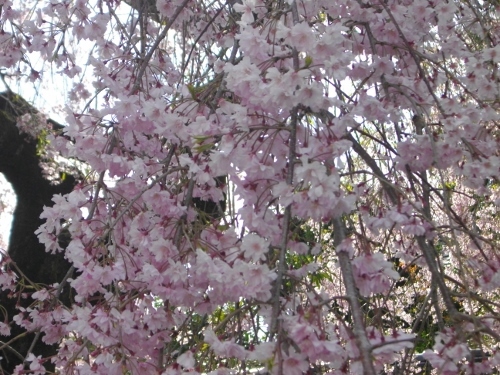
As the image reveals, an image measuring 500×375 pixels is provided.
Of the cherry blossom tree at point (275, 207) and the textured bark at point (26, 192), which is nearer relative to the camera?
the cherry blossom tree at point (275, 207)

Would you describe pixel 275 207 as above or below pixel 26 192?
below

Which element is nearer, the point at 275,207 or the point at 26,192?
the point at 275,207

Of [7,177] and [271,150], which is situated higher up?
[7,177]

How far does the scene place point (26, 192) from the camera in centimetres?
347

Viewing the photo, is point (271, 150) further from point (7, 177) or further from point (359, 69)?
point (7, 177)

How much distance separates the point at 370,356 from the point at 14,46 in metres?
1.85

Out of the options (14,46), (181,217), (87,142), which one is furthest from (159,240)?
(14,46)

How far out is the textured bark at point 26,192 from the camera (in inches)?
130

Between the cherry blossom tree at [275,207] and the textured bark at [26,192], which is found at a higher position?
the textured bark at [26,192]

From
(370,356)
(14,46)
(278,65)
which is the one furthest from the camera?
(14,46)

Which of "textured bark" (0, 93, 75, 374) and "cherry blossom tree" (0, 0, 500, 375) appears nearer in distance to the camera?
"cherry blossom tree" (0, 0, 500, 375)

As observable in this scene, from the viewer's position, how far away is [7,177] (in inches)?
137

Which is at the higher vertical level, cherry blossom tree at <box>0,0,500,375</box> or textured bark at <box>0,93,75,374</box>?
textured bark at <box>0,93,75,374</box>

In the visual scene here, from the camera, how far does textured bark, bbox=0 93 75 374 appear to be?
130 inches
